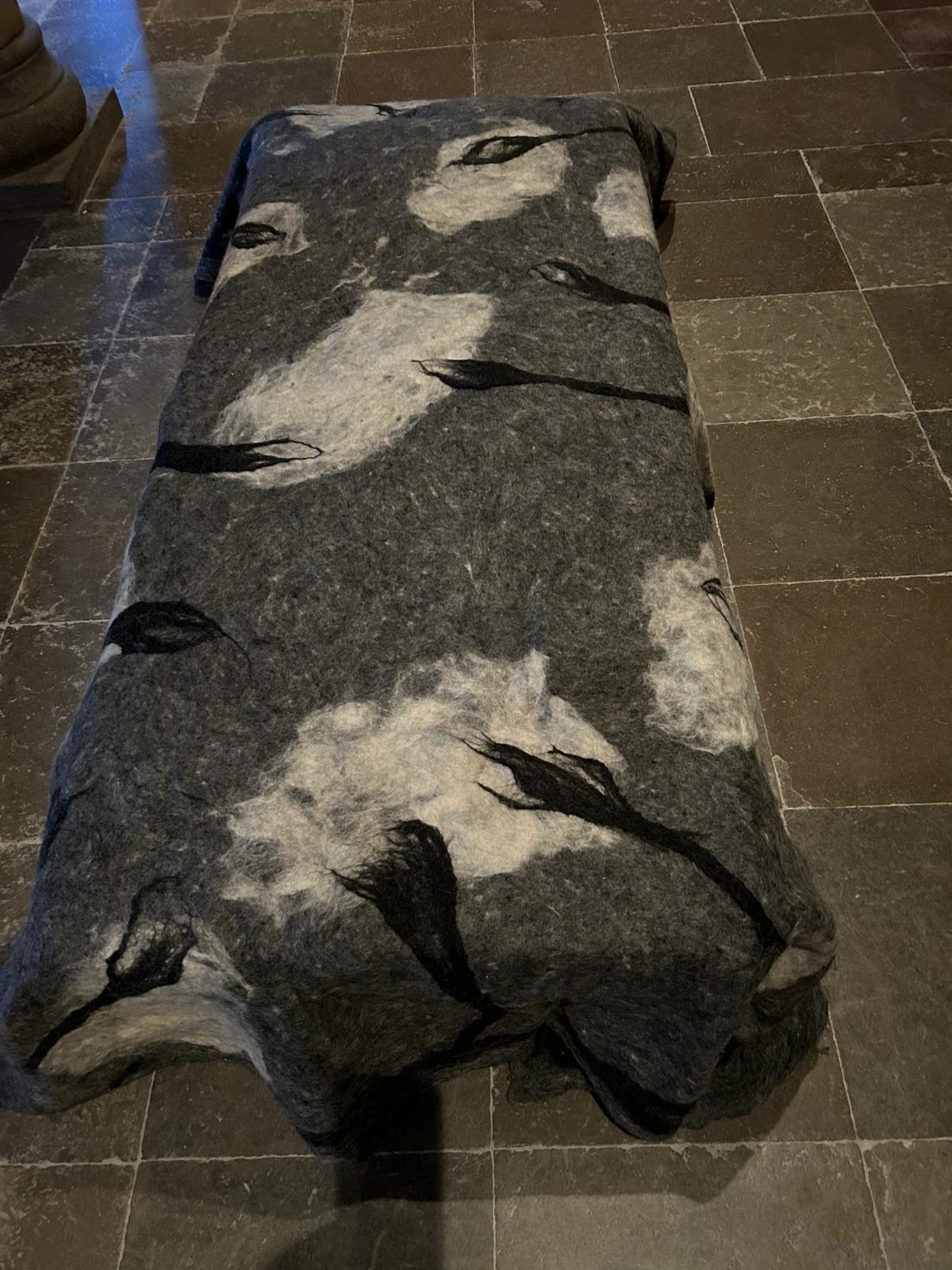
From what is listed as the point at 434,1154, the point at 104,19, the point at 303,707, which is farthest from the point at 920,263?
the point at 104,19

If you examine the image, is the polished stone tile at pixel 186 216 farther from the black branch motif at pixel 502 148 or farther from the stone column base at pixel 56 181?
the black branch motif at pixel 502 148

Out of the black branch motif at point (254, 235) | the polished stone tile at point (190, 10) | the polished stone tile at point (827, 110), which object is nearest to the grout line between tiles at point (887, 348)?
the polished stone tile at point (827, 110)

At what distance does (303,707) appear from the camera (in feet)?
3.60

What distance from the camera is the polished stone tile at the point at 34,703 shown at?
1.70m

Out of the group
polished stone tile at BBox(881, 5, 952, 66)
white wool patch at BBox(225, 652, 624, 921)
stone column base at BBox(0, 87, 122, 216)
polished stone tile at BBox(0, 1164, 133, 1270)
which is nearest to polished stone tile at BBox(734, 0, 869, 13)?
polished stone tile at BBox(881, 5, 952, 66)

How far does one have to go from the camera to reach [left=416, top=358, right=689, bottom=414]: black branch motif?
1.35 meters

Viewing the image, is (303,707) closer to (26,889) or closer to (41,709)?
(26,889)

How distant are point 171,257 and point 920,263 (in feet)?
6.56

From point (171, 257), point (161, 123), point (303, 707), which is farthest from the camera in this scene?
point (161, 123)

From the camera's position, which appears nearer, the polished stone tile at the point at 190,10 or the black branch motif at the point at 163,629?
the black branch motif at the point at 163,629

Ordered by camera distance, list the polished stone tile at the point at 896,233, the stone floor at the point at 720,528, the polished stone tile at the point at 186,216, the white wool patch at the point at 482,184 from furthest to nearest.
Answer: the polished stone tile at the point at 186,216 < the polished stone tile at the point at 896,233 < the white wool patch at the point at 482,184 < the stone floor at the point at 720,528

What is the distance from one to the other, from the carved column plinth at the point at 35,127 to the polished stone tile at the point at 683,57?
1732 mm

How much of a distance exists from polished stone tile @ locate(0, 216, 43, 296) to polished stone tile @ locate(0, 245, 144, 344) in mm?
27

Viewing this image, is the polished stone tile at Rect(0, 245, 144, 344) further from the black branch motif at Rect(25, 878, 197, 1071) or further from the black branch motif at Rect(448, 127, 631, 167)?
the black branch motif at Rect(25, 878, 197, 1071)
